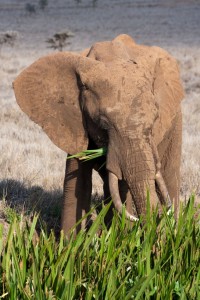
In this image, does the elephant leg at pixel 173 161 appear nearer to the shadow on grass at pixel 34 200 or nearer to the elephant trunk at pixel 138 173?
the shadow on grass at pixel 34 200

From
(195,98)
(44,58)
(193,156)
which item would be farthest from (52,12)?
(44,58)

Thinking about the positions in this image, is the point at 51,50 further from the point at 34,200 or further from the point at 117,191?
the point at 117,191

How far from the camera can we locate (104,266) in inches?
117

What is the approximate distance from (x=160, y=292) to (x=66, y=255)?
43 centimetres

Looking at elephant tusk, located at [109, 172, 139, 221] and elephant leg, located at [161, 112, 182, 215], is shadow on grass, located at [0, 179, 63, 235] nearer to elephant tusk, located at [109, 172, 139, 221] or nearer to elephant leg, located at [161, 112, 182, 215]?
elephant leg, located at [161, 112, 182, 215]

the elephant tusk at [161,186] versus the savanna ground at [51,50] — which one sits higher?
the savanna ground at [51,50]

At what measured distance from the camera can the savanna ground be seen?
6.54 meters

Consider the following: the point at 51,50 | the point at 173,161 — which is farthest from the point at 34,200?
the point at 51,50

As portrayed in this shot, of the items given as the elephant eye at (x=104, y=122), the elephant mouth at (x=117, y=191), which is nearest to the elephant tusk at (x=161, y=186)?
the elephant mouth at (x=117, y=191)

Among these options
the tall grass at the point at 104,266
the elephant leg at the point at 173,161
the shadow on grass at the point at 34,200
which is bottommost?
the tall grass at the point at 104,266

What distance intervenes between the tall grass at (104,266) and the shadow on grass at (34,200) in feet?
7.60

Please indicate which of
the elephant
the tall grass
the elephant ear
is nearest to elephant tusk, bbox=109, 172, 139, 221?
the elephant

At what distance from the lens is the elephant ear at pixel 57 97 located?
4695 mm

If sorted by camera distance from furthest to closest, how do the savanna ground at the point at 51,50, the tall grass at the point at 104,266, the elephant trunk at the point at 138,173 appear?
1. the savanna ground at the point at 51,50
2. the elephant trunk at the point at 138,173
3. the tall grass at the point at 104,266
